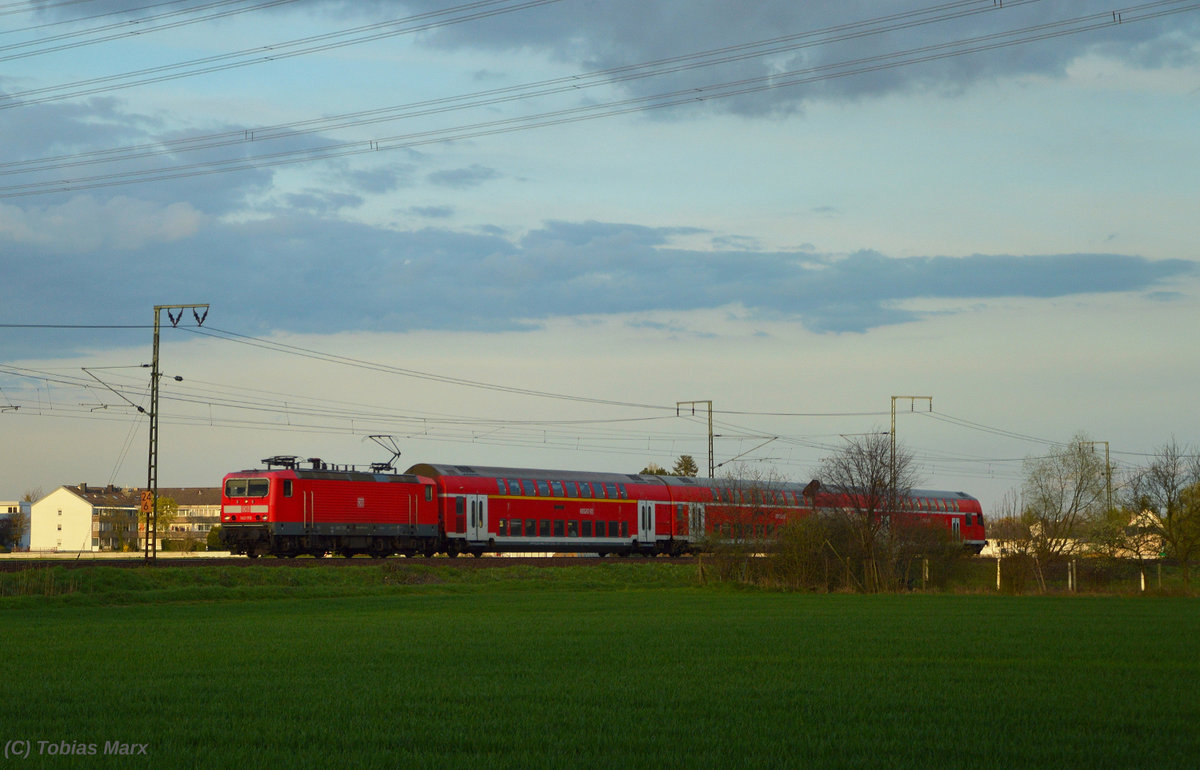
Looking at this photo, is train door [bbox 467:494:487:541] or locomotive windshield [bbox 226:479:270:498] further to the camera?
train door [bbox 467:494:487:541]

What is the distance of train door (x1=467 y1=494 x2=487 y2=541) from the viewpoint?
59500 millimetres

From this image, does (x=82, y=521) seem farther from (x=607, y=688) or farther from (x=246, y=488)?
(x=607, y=688)

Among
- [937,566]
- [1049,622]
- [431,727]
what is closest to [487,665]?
[431,727]

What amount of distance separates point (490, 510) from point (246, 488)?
12838mm

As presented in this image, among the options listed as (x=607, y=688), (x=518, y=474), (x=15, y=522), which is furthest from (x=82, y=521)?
(x=607, y=688)

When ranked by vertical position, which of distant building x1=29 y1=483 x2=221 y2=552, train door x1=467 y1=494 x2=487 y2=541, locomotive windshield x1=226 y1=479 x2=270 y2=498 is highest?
locomotive windshield x1=226 y1=479 x2=270 y2=498

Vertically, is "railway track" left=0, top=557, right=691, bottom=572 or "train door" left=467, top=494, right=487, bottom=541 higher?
"train door" left=467, top=494, right=487, bottom=541

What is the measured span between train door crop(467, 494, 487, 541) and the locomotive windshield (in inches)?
442

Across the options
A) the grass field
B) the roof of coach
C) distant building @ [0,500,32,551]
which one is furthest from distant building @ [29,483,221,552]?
the grass field

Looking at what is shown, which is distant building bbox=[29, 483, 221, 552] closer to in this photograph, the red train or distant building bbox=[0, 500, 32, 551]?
distant building bbox=[0, 500, 32, 551]

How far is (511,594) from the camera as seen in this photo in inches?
1569

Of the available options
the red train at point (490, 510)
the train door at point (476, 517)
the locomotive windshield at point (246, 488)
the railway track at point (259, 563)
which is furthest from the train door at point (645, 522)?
the locomotive windshield at point (246, 488)

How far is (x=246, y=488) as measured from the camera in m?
52.8

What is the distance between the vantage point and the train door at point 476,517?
59.5m
